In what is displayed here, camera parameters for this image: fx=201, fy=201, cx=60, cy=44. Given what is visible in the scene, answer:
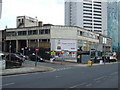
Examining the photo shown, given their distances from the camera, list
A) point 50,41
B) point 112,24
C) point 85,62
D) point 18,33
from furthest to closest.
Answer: point 112,24
point 18,33
point 50,41
point 85,62

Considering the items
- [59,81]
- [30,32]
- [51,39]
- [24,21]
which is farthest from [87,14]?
[59,81]

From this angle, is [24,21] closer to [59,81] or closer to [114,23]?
[59,81]

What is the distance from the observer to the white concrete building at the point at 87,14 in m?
135

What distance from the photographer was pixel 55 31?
5628cm

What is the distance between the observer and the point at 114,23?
132 m

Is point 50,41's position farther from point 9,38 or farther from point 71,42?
point 9,38

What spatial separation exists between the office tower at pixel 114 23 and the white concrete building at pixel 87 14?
4.53 metres

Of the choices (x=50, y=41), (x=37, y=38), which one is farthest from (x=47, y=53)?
(x=37, y=38)

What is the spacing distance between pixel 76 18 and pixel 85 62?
89.4 m

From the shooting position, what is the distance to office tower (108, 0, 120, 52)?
12916 cm

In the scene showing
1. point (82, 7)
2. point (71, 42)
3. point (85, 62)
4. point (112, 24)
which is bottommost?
point (85, 62)

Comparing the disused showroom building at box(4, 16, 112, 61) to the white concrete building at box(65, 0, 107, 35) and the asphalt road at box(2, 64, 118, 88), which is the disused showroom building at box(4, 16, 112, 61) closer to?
the asphalt road at box(2, 64, 118, 88)

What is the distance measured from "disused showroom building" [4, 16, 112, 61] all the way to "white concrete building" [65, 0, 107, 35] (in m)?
70.8

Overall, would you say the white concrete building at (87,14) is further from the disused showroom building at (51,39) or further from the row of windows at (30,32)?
the row of windows at (30,32)
